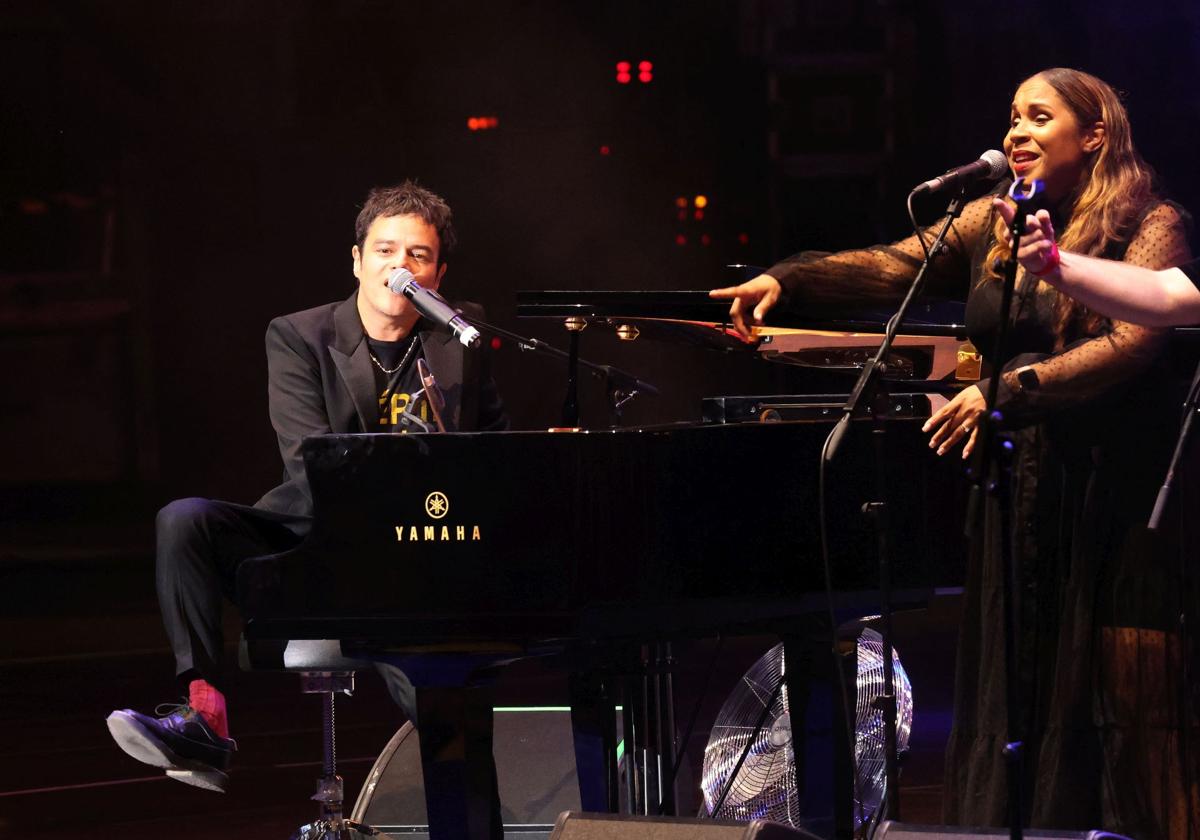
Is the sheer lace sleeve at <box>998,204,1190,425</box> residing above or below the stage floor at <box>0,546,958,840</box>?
above

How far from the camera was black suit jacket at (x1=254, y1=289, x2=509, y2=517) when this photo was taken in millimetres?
3619

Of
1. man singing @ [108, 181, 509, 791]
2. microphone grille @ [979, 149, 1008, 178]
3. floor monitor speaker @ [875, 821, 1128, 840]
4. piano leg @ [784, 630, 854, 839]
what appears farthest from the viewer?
piano leg @ [784, 630, 854, 839]

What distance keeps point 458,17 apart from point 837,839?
4646 millimetres

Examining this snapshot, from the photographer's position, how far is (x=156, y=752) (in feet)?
9.75

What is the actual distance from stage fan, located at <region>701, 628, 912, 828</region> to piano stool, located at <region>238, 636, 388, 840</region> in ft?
2.82

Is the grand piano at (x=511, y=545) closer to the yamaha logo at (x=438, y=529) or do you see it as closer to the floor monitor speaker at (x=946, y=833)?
the yamaha logo at (x=438, y=529)

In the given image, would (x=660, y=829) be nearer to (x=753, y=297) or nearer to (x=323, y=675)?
(x=753, y=297)

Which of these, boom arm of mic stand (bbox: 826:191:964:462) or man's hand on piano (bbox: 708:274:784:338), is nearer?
boom arm of mic stand (bbox: 826:191:964:462)

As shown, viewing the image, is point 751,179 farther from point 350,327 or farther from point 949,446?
point 949,446

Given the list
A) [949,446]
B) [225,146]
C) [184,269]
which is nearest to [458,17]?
[225,146]

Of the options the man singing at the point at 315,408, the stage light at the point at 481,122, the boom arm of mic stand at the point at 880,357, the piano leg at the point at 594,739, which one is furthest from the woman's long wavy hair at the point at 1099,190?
the stage light at the point at 481,122

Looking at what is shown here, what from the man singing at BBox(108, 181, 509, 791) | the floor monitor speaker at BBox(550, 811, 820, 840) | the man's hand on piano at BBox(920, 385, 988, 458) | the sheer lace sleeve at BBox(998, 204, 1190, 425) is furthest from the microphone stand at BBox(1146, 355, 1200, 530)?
the man singing at BBox(108, 181, 509, 791)

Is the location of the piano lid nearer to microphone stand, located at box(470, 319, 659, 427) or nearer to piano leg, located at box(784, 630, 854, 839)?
microphone stand, located at box(470, 319, 659, 427)

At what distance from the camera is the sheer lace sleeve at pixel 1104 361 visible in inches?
110
